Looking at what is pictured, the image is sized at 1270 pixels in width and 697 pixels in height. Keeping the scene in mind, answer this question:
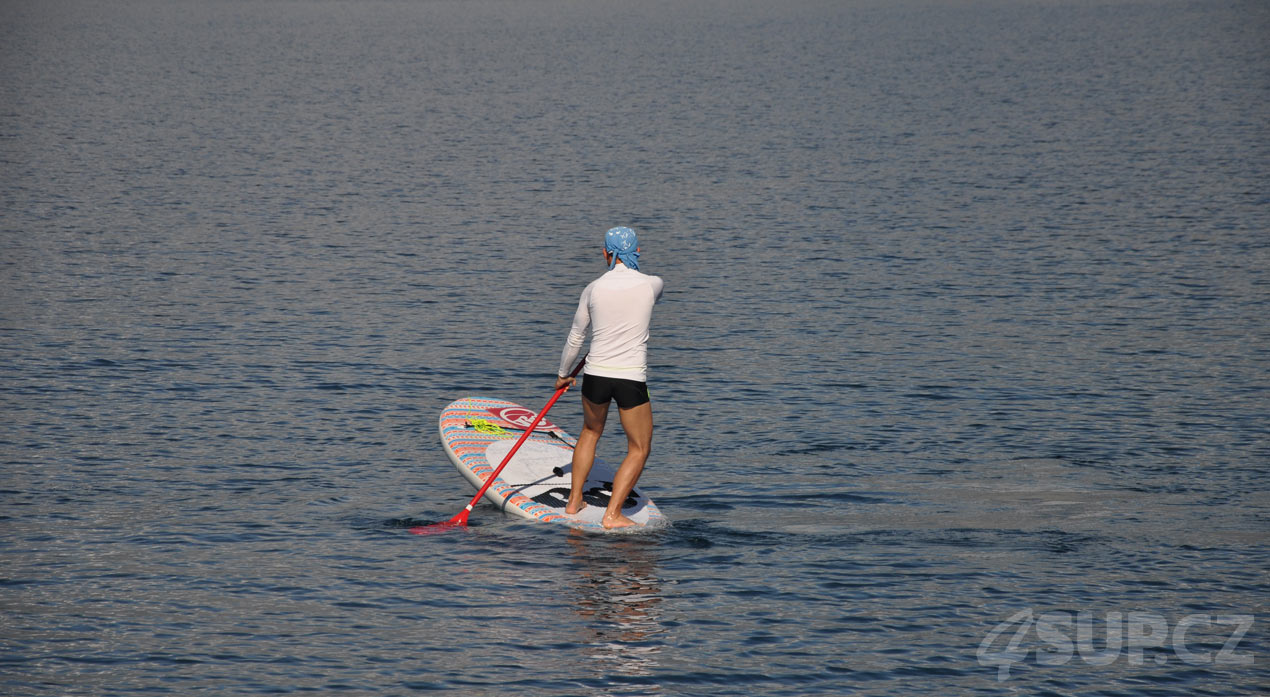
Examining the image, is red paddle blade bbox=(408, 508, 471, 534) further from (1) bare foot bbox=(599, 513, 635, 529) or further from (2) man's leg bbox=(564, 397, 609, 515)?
(1) bare foot bbox=(599, 513, 635, 529)

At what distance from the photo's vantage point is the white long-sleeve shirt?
11359 millimetres

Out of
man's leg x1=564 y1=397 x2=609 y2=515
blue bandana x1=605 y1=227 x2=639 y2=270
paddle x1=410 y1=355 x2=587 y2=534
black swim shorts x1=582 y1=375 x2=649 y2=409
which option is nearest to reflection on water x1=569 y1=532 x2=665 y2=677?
man's leg x1=564 y1=397 x2=609 y2=515

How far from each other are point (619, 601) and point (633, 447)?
5.22 ft

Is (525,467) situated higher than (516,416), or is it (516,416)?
(516,416)

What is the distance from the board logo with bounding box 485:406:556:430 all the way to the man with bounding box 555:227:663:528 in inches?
100

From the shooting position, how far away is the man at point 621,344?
11375 millimetres

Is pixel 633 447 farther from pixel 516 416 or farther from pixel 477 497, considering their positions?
pixel 516 416

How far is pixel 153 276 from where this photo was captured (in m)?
24.7

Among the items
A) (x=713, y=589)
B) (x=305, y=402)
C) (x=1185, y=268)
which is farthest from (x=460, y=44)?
(x=713, y=589)

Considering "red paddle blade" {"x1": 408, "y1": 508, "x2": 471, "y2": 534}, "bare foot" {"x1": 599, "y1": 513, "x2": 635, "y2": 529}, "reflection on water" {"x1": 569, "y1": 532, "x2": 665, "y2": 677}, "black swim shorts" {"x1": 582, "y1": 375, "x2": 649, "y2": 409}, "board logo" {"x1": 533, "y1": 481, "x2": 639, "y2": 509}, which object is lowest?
"reflection on water" {"x1": 569, "y1": 532, "x2": 665, "y2": 677}

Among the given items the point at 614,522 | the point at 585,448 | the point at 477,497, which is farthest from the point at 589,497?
the point at 477,497

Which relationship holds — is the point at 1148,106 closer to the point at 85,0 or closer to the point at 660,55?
the point at 660,55

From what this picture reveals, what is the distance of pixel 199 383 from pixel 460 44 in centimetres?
7454

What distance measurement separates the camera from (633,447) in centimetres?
1177
